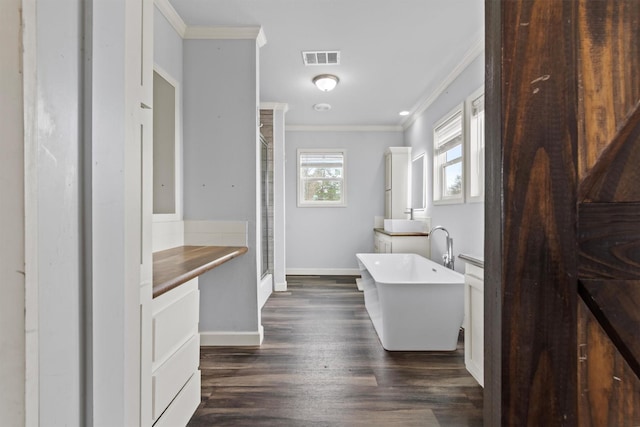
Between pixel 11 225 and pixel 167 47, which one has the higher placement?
pixel 167 47

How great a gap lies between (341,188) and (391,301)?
3.15 meters

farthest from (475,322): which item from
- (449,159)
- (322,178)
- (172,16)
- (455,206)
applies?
(322,178)

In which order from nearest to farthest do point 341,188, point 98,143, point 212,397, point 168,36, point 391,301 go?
point 98,143 → point 212,397 → point 168,36 → point 391,301 → point 341,188

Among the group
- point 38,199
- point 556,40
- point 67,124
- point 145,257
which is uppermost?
point 556,40

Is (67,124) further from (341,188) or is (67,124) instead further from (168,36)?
(341,188)

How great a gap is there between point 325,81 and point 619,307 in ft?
10.6

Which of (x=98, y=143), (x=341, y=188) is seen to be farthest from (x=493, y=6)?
(x=341, y=188)

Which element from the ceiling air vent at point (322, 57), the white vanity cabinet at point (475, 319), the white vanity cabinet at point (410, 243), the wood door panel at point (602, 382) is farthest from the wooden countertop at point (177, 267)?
the white vanity cabinet at point (410, 243)

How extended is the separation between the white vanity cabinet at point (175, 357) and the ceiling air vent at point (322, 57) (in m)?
2.26

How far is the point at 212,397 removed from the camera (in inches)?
71.4

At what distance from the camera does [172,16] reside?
2232 mm

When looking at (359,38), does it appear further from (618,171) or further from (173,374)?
(173,374)

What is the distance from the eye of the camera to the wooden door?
455 millimetres

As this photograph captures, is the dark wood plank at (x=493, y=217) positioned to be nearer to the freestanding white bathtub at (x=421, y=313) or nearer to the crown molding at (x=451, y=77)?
the freestanding white bathtub at (x=421, y=313)
